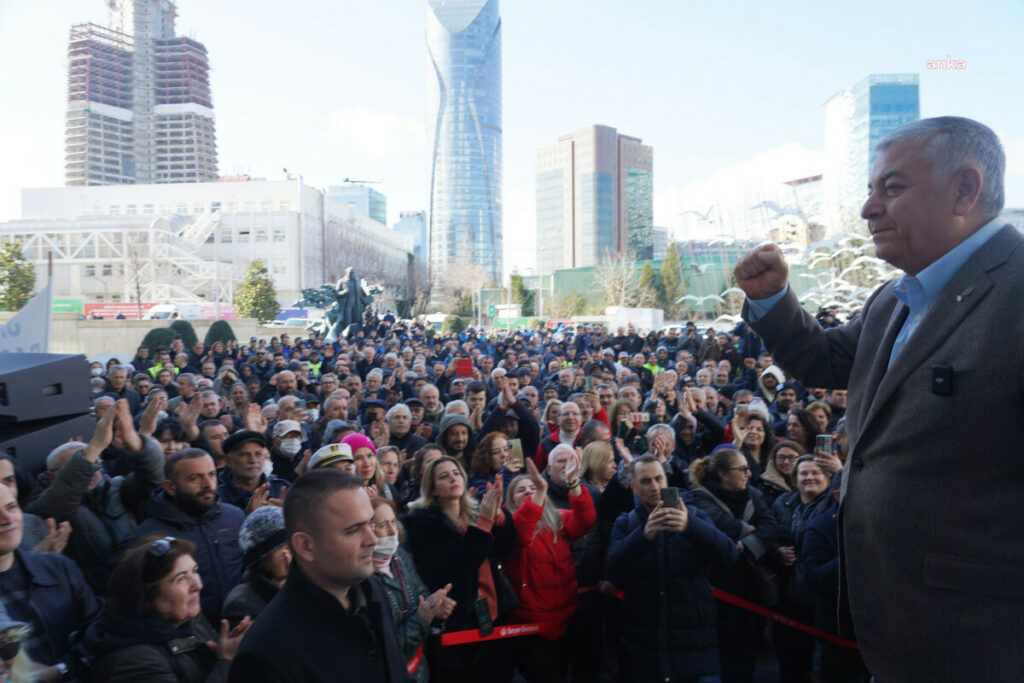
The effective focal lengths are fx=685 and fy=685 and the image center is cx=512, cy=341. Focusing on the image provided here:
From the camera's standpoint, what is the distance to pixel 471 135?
5591 inches

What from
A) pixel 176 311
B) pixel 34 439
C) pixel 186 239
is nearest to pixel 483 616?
pixel 34 439

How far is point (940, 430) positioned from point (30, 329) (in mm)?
8617

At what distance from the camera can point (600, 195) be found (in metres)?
127

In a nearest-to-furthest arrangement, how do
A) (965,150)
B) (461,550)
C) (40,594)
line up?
(965,150), (40,594), (461,550)

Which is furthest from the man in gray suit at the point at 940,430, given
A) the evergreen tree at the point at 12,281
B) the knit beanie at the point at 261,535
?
the evergreen tree at the point at 12,281

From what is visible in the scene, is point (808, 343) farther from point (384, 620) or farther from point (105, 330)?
point (105, 330)

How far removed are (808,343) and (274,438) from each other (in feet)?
17.3

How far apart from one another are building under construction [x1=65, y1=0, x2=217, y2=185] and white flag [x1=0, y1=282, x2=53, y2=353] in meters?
125

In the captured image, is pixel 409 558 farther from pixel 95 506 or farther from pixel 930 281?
pixel 930 281

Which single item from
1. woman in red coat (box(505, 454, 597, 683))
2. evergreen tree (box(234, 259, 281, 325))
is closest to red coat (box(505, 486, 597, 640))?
woman in red coat (box(505, 454, 597, 683))

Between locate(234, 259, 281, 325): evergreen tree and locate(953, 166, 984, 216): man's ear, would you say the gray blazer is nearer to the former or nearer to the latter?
locate(953, 166, 984, 216): man's ear

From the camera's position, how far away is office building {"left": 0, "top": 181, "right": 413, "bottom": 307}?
6481cm

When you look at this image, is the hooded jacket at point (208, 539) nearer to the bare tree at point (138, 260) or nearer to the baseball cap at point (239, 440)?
the baseball cap at point (239, 440)

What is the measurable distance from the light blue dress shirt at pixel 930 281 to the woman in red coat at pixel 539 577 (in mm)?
2596
